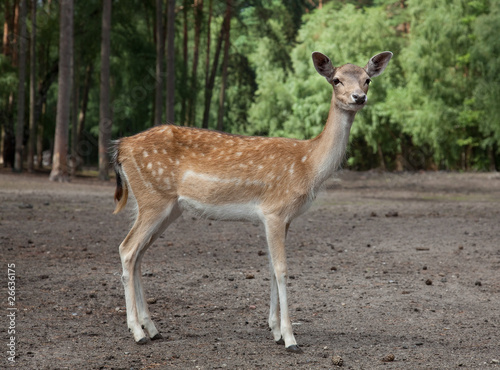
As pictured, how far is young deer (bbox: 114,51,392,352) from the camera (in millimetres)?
5824

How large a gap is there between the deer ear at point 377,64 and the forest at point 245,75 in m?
18.6

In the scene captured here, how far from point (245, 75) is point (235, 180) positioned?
136 ft

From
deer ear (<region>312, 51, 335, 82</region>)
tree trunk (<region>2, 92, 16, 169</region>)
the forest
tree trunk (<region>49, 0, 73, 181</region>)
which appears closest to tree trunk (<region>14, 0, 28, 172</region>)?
Answer: the forest

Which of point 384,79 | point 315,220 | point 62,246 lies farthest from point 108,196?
point 384,79

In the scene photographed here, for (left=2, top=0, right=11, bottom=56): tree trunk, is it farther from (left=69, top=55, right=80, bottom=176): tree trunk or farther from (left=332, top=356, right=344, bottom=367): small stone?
(left=332, top=356, right=344, bottom=367): small stone

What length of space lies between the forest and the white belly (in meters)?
18.2

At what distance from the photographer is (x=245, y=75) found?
4697 centimetres

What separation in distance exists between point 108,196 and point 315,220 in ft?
23.1

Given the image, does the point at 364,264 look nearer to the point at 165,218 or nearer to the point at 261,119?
the point at 165,218

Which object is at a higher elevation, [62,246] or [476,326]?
[476,326]

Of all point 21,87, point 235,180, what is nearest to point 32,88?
point 21,87

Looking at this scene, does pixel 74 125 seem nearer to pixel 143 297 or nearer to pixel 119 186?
pixel 119 186

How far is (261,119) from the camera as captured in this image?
51875 millimetres

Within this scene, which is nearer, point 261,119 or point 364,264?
point 364,264
